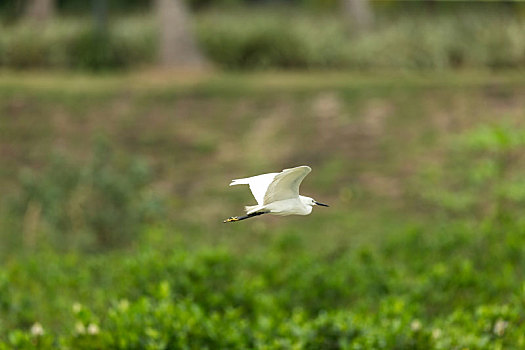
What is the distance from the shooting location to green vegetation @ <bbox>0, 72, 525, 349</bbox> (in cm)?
534

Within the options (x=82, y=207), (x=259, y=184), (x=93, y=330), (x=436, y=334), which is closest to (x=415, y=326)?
(x=436, y=334)

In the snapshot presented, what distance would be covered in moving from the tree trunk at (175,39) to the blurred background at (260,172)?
0.03 metres

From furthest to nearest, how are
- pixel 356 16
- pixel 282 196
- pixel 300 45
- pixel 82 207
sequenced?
pixel 356 16 < pixel 300 45 < pixel 82 207 < pixel 282 196

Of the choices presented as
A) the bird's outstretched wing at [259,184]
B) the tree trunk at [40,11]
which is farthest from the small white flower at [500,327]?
the tree trunk at [40,11]

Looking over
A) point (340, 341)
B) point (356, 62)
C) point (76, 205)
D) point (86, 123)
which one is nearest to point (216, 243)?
point (76, 205)

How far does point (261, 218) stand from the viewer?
33.7 feet

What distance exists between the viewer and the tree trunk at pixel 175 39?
655 inches

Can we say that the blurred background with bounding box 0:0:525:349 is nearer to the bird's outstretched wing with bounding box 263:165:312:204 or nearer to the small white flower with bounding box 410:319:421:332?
the small white flower with bounding box 410:319:421:332

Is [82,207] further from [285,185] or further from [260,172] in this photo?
[285,185]

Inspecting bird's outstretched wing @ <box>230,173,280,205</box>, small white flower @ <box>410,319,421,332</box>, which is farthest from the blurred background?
bird's outstretched wing @ <box>230,173,280,205</box>

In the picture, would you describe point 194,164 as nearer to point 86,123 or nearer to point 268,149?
point 268,149

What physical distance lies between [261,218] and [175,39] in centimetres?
738

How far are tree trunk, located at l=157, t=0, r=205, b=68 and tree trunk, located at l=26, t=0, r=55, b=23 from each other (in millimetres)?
5067

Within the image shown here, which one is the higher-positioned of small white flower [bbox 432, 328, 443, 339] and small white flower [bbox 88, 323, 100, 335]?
small white flower [bbox 88, 323, 100, 335]
